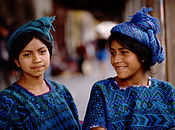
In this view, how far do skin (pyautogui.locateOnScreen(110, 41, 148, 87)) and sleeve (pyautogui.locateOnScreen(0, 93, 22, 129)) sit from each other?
83 centimetres

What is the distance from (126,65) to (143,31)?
0.95 ft

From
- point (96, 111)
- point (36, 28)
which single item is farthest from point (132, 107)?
point (36, 28)

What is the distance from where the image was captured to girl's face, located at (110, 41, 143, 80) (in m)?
1.76

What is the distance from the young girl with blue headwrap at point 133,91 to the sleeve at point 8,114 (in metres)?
0.53

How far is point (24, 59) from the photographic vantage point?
1767mm

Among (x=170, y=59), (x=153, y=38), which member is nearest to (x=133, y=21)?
(x=153, y=38)

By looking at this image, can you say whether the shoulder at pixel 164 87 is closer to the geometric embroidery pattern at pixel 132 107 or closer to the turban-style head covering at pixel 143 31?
the geometric embroidery pattern at pixel 132 107

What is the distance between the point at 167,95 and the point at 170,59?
1107 millimetres

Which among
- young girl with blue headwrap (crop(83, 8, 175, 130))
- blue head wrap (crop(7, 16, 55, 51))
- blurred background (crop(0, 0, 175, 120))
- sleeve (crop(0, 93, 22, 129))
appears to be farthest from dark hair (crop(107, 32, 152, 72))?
sleeve (crop(0, 93, 22, 129))

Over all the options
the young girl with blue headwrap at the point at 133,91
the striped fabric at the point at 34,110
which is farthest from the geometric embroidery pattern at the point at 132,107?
the striped fabric at the point at 34,110

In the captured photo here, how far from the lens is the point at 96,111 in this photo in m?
1.73

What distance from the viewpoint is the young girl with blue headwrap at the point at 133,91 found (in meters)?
1.69

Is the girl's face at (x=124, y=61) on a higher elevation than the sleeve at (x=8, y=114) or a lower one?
higher

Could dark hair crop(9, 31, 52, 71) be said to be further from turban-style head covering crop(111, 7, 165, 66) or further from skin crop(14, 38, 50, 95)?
turban-style head covering crop(111, 7, 165, 66)
